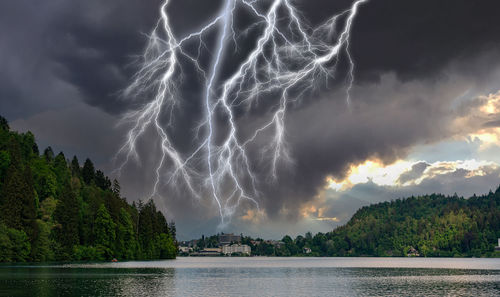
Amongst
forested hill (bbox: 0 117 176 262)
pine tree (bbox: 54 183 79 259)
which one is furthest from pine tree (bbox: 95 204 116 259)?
pine tree (bbox: 54 183 79 259)

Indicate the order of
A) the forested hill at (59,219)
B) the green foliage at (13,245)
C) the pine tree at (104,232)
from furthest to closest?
the pine tree at (104,232) < the forested hill at (59,219) < the green foliage at (13,245)

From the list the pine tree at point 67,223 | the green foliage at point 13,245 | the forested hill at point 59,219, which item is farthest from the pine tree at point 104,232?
the green foliage at point 13,245

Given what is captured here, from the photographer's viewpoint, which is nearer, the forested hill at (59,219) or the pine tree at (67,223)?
the forested hill at (59,219)

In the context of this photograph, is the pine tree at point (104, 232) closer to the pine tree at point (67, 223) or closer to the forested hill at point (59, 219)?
the forested hill at point (59, 219)

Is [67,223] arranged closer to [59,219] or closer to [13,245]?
[59,219]

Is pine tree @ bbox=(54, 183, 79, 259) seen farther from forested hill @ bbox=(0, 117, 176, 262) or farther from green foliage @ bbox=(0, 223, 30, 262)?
green foliage @ bbox=(0, 223, 30, 262)

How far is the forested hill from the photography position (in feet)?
344

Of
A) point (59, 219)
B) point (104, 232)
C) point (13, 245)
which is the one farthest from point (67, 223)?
point (13, 245)

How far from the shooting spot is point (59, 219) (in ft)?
395

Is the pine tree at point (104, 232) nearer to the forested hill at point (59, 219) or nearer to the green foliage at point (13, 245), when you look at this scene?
the forested hill at point (59, 219)

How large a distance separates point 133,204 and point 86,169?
752 inches

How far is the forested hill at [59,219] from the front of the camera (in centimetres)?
10488

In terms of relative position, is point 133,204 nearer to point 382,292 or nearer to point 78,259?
point 78,259

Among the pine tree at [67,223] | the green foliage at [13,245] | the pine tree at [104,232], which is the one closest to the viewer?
the green foliage at [13,245]
